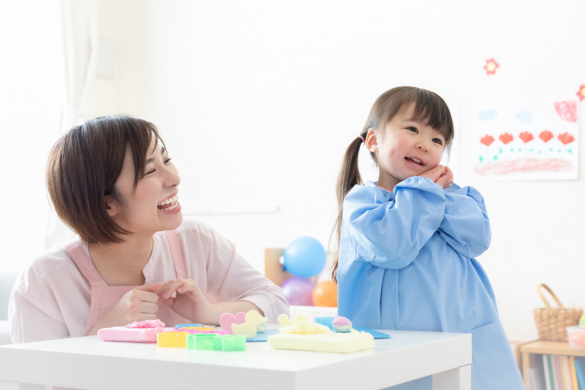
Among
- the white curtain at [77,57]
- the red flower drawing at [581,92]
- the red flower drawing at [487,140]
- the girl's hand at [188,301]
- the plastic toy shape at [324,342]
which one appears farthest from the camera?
the white curtain at [77,57]

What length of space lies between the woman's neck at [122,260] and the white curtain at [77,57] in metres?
2.94

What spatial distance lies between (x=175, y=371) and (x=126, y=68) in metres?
4.41

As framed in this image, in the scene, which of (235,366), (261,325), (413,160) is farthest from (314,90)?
(235,366)

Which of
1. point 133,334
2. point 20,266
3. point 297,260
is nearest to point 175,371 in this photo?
point 133,334

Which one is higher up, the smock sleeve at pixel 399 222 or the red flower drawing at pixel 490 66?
the red flower drawing at pixel 490 66

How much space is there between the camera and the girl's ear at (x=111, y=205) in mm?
1581

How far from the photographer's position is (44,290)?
152cm

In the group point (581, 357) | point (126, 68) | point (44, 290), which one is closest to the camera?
point (44, 290)

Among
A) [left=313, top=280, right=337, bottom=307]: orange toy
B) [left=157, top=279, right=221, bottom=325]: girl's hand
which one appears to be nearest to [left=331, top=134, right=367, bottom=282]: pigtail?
[left=157, top=279, right=221, bottom=325]: girl's hand

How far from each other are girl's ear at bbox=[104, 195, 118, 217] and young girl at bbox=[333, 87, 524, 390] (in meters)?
0.50

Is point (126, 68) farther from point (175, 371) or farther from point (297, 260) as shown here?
point (175, 371)

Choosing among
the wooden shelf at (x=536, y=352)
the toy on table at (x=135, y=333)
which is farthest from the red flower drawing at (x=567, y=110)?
the toy on table at (x=135, y=333)

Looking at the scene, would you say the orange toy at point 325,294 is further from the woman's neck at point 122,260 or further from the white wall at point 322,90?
the woman's neck at point 122,260

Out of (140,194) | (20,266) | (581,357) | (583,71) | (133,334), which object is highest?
(583,71)
